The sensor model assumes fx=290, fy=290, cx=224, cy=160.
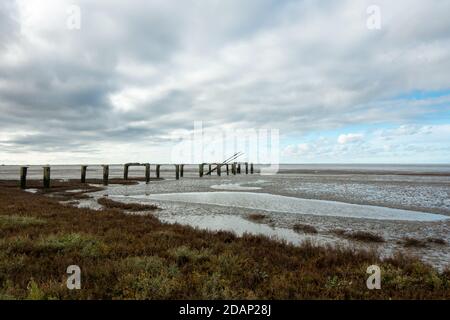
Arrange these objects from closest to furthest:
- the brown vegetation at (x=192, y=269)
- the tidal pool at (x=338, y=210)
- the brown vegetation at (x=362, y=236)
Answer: the brown vegetation at (x=192, y=269) < the brown vegetation at (x=362, y=236) < the tidal pool at (x=338, y=210)

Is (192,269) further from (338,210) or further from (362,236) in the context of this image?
(338,210)

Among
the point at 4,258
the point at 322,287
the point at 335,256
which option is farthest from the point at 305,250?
the point at 4,258

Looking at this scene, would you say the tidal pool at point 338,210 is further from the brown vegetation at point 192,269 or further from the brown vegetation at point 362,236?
the brown vegetation at point 192,269

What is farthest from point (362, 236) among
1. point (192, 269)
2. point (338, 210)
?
point (192, 269)

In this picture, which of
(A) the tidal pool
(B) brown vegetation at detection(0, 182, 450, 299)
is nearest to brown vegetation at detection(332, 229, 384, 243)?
(B) brown vegetation at detection(0, 182, 450, 299)

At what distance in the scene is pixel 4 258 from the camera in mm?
6828

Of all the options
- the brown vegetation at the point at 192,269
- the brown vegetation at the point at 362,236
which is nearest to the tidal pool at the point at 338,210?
the brown vegetation at the point at 362,236

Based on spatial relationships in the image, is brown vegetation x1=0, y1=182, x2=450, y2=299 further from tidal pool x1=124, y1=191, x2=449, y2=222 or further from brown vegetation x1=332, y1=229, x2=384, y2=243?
tidal pool x1=124, y1=191, x2=449, y2=222

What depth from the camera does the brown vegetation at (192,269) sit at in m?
5.15

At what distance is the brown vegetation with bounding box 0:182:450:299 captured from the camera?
5.15 metres

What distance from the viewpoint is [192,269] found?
652cm

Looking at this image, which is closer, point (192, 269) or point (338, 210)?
point (192, 269)
